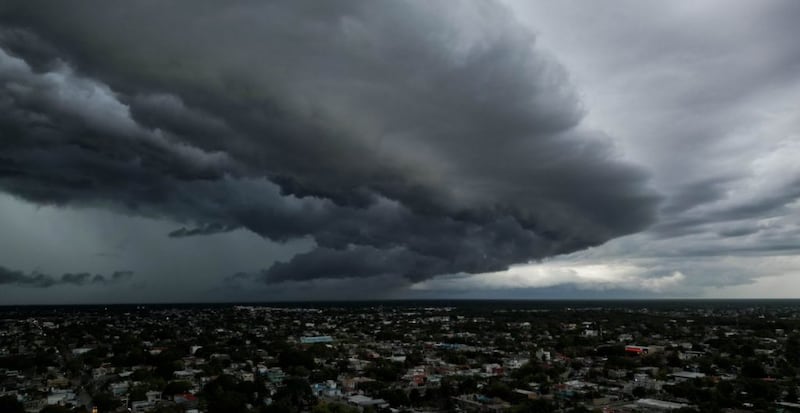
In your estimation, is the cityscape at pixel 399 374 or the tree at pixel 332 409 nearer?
the tree at pixel 332 409

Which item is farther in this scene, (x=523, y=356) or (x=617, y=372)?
(x=523, y=356)

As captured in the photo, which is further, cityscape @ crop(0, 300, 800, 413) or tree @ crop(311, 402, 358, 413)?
cityscape @ crop(0, 300, 800, 413)

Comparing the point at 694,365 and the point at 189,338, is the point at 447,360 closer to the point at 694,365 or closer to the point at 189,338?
the point at 694,365

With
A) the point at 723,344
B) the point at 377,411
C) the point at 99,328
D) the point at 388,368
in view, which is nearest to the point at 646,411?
the point at 377,411

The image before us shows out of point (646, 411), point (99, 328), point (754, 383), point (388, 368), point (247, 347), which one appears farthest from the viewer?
point (99, 328)

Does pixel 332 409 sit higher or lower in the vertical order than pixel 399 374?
higher

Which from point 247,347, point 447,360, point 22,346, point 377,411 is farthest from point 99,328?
point 377,411

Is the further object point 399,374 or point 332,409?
point 399,374

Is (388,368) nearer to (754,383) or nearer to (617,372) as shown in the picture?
(617,372)

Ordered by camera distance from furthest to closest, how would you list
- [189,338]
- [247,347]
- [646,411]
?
1. [189,338]
2. [247,347]
3. [646,411]
